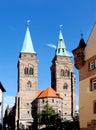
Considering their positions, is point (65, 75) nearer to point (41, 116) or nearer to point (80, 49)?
point (41, 116)

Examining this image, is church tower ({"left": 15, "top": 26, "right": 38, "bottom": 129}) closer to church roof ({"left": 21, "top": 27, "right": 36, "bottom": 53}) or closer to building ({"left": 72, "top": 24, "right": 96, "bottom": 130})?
church roof ({"left": 21, "top": 27, "right": 36, "bottom": 53})

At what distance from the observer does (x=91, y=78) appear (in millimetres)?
35938

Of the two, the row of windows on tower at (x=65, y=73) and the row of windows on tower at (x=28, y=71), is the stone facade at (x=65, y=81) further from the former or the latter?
the row of windows on tower at (x=28, y=71)

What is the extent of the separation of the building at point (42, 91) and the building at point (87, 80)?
7118cm

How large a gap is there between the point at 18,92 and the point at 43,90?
28.5 feet

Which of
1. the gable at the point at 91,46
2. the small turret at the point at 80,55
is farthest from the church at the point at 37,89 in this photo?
the gable at the point at 91,46

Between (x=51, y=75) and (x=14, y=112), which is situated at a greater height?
(x=51, y=75)

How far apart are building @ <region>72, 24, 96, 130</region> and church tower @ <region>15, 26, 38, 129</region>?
7265cm

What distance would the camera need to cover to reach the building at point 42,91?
110062 millimetres

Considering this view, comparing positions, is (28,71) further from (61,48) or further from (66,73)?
(61,48)

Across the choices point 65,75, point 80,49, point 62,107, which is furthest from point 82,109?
point 65,75

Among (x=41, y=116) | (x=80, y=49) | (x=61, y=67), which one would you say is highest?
(x=61, y=67)

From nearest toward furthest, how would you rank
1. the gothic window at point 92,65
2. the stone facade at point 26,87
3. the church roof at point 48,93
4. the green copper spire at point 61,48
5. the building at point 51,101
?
the gothic window at point 92,65 < the building at point 51,101 < the stone facade at point 26,87 < the church roof at point 48,93 < the green copper spire at point 61,48

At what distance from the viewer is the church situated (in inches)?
4331
